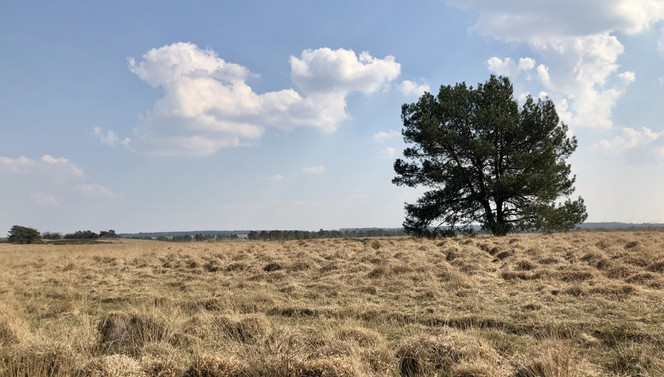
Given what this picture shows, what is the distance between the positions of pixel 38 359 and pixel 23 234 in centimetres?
7523

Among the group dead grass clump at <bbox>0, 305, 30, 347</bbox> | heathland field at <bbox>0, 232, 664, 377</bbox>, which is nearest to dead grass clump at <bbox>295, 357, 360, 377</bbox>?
heathland field at <bbox>0, 232, 664, 377</bbox>

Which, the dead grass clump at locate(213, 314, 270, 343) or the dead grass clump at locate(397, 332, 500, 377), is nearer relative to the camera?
the dead grass clump at locate(397, 332, 500, 377)

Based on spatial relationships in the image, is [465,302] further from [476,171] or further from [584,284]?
[476,171]

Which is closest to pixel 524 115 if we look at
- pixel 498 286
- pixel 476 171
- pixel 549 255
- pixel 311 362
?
pixel 476 171

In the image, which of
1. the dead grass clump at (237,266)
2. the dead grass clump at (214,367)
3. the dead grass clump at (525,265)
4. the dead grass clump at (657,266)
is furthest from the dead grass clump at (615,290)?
the dead grass clump at (237,266)

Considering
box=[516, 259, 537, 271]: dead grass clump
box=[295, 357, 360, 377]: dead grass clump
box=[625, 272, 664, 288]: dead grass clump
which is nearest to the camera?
box=[295, 357, 360, 377]: dead grass clump

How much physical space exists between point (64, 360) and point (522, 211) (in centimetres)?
2636

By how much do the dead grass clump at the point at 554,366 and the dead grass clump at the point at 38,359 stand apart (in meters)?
5.16

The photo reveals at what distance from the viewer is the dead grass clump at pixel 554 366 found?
4250mm

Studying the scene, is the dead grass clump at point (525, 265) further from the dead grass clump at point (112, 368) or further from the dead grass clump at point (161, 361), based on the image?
the dead grass clump at point (112, 368)

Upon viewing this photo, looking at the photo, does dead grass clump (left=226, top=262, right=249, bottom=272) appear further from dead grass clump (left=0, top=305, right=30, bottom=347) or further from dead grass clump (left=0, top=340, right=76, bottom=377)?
dead grass clump (left=0, top=340, right=76, bottom=377)

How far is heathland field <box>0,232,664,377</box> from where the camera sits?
15.9 feet

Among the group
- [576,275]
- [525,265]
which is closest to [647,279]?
[576,275]

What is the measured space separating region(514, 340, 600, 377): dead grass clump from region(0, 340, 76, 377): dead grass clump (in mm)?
5164
